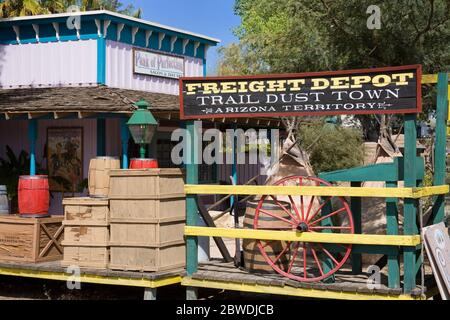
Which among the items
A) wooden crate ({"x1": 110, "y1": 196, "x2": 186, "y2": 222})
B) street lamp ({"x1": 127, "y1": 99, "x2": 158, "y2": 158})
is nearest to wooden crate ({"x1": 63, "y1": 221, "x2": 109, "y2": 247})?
wooden crate ({"x1": 110, "y1": 196, "x2": 186, "y2": 222})

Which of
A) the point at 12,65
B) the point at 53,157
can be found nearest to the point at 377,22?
the point at 53,157

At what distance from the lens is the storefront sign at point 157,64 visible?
16141 millimetres

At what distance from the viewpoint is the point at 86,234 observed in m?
7.79

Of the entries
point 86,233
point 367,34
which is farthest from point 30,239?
point 367,34

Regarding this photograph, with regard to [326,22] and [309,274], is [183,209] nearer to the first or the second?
[309,274]

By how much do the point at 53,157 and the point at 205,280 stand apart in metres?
9.08

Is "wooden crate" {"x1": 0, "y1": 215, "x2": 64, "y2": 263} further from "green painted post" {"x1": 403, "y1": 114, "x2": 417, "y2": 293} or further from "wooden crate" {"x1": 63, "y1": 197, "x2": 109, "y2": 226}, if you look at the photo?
"green painted post" {"x1": 403, "y1": 114, "x2": 417, "y2": 293}

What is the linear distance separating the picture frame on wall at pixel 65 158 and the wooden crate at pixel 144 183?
748cm

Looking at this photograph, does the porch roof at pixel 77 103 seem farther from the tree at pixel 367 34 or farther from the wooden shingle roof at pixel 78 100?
the tree at pixel 367 34

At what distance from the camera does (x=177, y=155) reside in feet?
54.7

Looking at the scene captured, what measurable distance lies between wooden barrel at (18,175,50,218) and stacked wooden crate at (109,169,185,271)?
1.50 meters

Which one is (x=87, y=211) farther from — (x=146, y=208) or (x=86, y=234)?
(x=146, y=208)

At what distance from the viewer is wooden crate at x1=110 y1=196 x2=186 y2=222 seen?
7.40m

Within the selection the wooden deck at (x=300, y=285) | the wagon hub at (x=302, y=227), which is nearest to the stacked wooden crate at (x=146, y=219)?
the wooden deck at (x=300, y=285)
